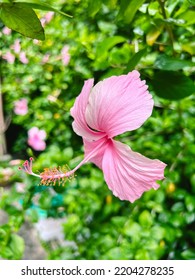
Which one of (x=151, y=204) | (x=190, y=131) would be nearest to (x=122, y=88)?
(x=151, y=204)

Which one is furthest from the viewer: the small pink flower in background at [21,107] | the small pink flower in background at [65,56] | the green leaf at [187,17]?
the small pink flower in background at [21,107]

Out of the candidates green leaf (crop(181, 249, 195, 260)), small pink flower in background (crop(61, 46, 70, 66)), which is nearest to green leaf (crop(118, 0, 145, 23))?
green leaf (crop(181, 249, 195, 260))

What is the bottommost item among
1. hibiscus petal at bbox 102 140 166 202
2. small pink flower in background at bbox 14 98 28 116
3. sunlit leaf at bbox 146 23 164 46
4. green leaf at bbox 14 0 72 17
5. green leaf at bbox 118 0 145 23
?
small pink flower in background at bbox 14 98 28 116

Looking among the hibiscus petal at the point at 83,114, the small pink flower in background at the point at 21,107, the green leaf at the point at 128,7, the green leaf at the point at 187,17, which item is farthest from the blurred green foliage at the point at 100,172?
the small pink flower in background at the point at 21,107

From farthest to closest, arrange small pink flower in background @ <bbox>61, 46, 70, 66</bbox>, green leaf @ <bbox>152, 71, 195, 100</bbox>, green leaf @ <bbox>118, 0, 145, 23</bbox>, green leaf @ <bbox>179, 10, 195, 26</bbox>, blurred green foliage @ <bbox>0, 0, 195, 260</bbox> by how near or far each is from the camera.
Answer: small pink flower in background @ <bbox>61, 46, 70, 66</bbox>, blurred green foliage @ <bbox>0, 0, 195, 260</bbox>, green leaf @ <bbox>179, 10, 195, 26</bbox>, green leaf @ <bbox>152, 71, 195, 100</bbox>, green leaf @ <bbox>118, 0, 145, 23</bbox>

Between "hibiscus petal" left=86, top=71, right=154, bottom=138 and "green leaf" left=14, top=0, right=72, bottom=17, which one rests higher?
"green leaf" left=14, top=0, right=72, bottom=17

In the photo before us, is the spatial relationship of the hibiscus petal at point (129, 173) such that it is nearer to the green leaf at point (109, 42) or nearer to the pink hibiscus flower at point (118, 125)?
the pink hibiscus flower at point (118, 125)

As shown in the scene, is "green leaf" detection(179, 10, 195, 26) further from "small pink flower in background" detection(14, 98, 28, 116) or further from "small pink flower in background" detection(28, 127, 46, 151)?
"small pink flower in background" detection(14, 98, 28, 116)

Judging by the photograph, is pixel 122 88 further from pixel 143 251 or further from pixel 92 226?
pixel 92 226
